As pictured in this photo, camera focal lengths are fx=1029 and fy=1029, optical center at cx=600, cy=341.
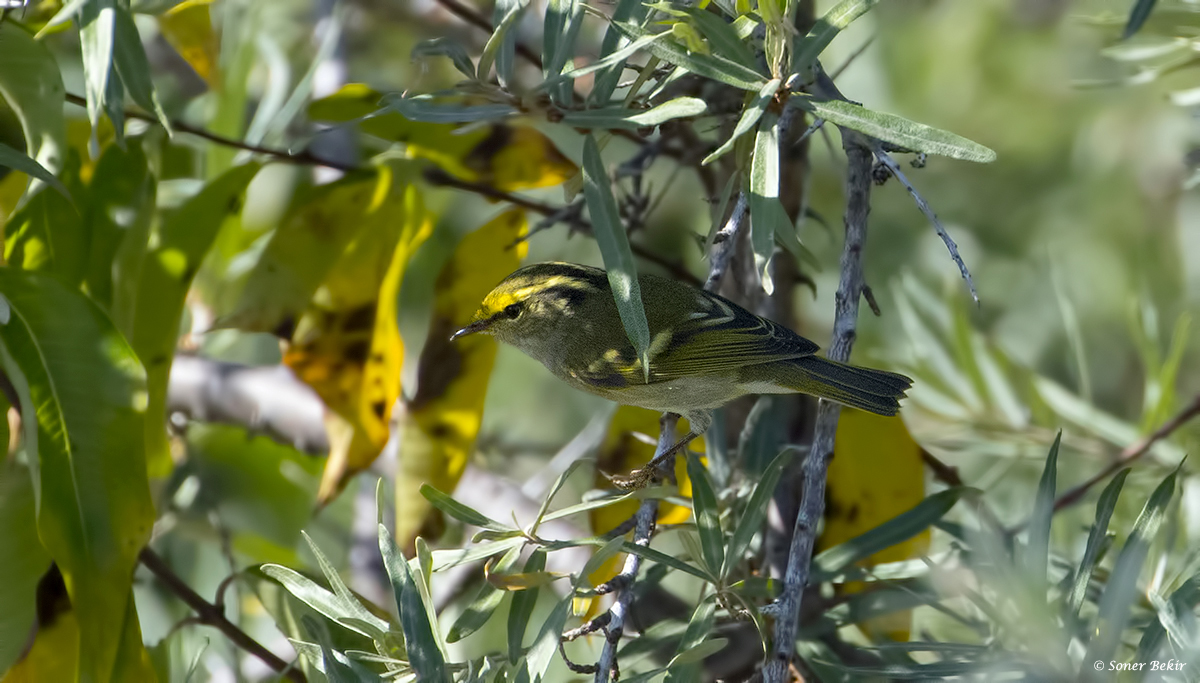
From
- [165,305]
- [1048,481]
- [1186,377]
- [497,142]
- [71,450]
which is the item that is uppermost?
[1186,377]

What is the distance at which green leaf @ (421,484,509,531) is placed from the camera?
1656 millimetres

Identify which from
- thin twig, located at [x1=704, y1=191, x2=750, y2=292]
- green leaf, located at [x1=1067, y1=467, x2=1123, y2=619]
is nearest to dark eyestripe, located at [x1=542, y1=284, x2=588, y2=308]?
thin twig, located at [x1=704, y1=191, x2=750, y2=292]

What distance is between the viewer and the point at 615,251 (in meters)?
1.56

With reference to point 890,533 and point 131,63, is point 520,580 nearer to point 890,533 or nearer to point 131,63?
point 890,533

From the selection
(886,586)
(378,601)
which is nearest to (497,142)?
(886,586)

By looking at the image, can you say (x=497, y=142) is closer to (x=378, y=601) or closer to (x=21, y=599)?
(x=21, y=599)

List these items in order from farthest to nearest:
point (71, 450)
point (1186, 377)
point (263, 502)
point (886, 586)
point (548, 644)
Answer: point (1186, 377)
point (263, 502)
point (886, 586)
point (71, 450)
point (548, 644)

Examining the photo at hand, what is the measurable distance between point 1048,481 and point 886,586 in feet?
2.08

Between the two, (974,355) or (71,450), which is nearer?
(71,450)

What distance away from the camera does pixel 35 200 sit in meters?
1.99

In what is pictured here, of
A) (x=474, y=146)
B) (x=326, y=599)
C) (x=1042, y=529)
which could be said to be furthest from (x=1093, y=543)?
(x=474, y=146)

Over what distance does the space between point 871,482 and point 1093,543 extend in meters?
0.69

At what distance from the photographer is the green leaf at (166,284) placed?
6.66ft

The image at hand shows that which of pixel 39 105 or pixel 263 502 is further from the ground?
pixel 39 105
